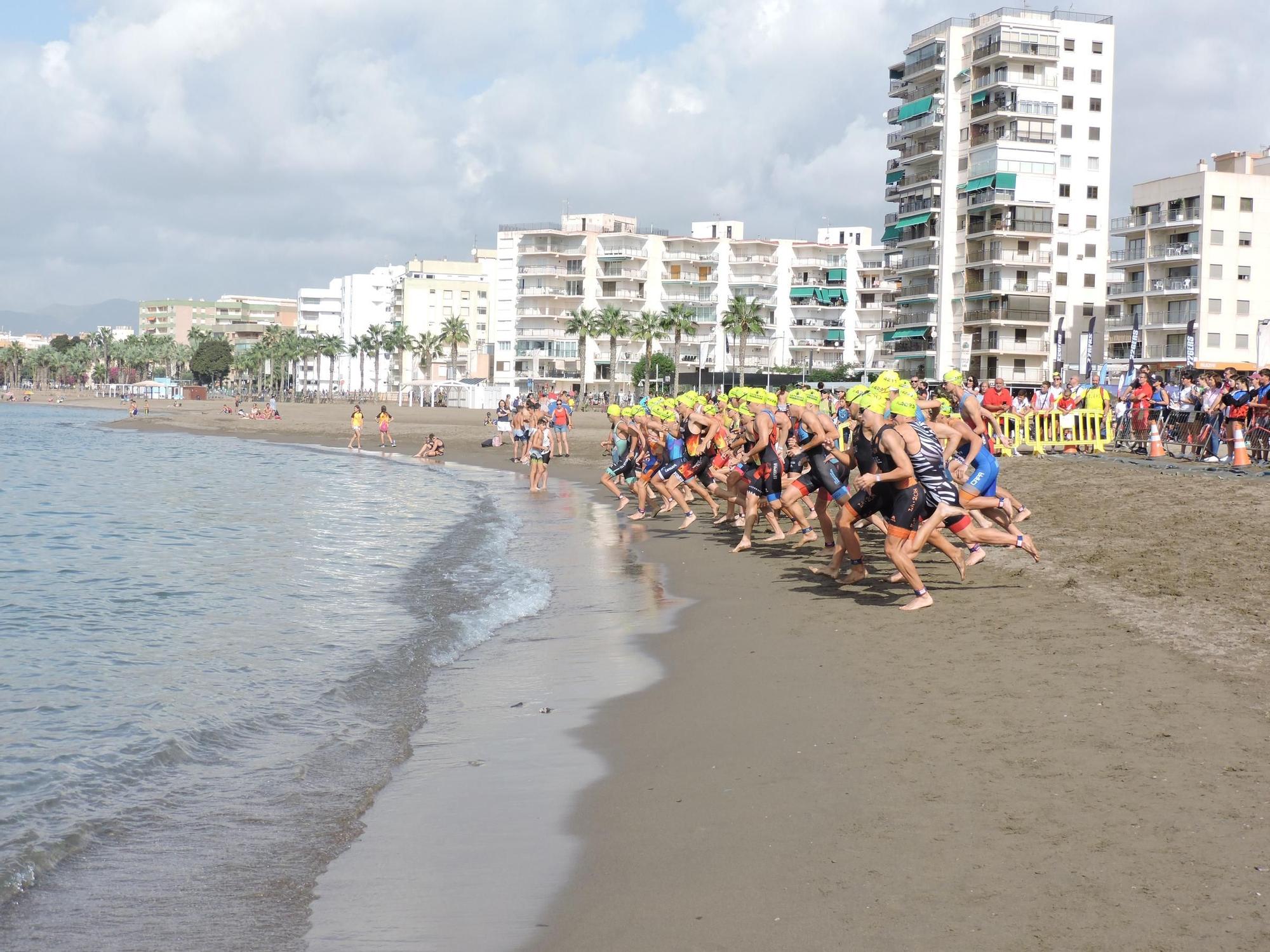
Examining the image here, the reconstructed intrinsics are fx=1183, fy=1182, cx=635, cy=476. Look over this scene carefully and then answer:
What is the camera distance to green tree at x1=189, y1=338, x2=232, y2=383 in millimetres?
152000

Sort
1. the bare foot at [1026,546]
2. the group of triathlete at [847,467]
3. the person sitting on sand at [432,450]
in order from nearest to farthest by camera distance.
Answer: the group of triathlete at [847,467]
the bare foot at [1026,546]
the person sitting on sand at [432,450]

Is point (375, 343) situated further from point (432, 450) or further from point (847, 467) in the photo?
point (847, 467)

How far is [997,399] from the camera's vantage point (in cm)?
2355

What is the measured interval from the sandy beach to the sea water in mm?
1421

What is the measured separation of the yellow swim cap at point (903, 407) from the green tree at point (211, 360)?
152675mm

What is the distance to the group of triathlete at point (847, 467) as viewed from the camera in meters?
9.90

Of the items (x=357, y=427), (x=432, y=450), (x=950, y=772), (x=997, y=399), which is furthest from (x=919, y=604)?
(x=357, y=427)

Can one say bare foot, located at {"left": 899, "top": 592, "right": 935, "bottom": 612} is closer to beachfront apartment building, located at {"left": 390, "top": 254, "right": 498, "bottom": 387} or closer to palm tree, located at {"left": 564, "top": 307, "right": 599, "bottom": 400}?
palm tree, located at {"left": 564, "top": 307, "right": 599, "bottom": 400}

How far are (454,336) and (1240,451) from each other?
103 metres

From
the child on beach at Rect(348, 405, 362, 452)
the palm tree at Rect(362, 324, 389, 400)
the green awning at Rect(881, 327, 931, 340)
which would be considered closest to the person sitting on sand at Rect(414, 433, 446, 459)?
the child on beach at Rect(348, 405, 362, 452)

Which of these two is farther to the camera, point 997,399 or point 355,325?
point 355,325

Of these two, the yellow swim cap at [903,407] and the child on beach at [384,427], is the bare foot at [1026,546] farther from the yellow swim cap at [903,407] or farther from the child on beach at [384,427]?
the child on beach at [384,427]

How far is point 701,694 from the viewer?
7.93 metres

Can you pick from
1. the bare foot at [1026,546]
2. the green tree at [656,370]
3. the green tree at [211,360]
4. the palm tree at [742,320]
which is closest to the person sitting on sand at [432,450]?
the bare foot at [1026,546]
